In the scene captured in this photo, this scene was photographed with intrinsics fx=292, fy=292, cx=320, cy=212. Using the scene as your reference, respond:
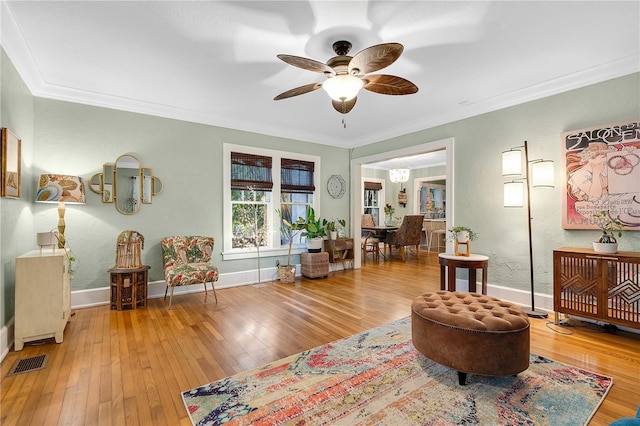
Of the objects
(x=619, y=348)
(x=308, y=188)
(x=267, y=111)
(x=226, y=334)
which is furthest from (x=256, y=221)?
(x=619, y=348)

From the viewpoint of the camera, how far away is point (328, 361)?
2344 mm

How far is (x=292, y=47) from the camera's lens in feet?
9.04

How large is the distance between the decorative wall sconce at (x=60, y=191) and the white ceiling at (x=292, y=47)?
115 cm

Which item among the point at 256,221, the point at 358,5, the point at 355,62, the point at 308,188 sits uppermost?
the point at 358,5

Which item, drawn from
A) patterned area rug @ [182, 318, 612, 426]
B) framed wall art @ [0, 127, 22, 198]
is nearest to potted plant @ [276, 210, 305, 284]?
patterned area rug @ [182, 318, 612, 426]

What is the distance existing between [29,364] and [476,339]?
3.38m

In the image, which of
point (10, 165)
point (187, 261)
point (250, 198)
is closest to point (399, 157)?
point (250, 198)

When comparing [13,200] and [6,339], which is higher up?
[13,200]

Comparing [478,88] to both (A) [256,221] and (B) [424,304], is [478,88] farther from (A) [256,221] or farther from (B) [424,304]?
(A) [256,221]

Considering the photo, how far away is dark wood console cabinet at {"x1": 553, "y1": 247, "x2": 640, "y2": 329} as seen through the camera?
2.64 metres

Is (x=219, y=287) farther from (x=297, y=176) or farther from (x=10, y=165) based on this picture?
(x=10, y=165)

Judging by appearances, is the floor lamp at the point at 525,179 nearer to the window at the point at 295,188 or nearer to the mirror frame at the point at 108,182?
the window at the point at 295,188

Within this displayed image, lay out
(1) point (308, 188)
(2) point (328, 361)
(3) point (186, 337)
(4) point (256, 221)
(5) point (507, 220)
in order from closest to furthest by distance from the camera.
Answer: (2) point (328, 361) → (3) point (186, 337) → (5) point (507, 220) → (4) point (256, 221) → (1) point (308, 188)

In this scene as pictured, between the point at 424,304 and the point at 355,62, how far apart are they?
6.48 feet
